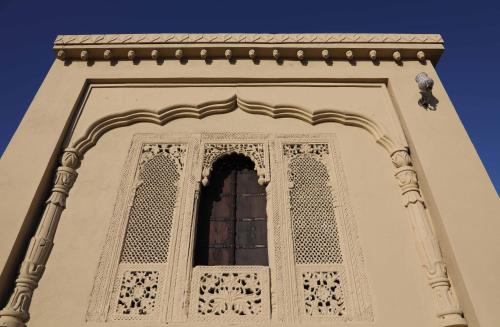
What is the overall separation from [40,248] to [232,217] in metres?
1.72

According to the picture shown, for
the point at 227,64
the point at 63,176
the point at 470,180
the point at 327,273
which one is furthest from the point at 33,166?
the point at 470,180

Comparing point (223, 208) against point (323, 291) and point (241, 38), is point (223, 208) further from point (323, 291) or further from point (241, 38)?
point (241, 38)

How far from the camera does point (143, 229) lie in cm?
391

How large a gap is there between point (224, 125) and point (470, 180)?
2544mm

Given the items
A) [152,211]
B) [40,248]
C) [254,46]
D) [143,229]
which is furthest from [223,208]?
[254,46]

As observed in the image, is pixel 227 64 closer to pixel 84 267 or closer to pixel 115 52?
pixel 115 52

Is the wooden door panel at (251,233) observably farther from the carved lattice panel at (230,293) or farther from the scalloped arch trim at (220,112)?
the scalloped arch trim at (220,112)

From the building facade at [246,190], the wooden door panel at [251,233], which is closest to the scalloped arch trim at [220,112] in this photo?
the building facade at [246,190]

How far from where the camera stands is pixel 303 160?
4.39 m

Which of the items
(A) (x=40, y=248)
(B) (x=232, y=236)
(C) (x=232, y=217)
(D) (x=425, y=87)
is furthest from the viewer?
(D) (x=425, y=87)

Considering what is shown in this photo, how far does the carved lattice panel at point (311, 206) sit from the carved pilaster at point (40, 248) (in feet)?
7.12

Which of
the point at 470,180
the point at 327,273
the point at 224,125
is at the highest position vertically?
the point at 224,125

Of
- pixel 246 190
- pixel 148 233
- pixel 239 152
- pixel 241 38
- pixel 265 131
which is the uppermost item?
pixel 241 38

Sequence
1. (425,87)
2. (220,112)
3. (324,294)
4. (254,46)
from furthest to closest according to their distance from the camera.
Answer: (254,46) → (220,112) → (425,87) → (324,294)
